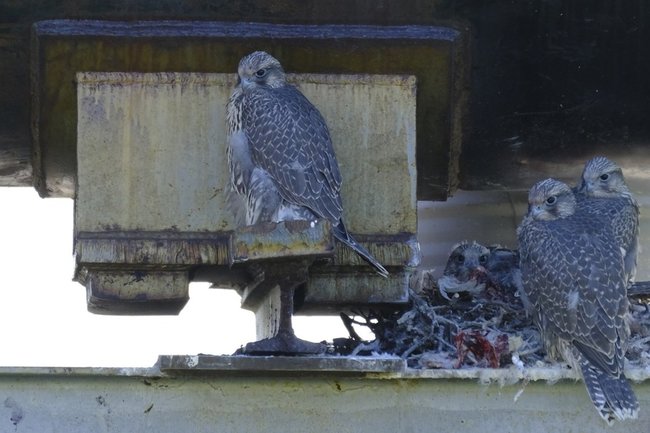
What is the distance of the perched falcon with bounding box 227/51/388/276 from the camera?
9.87 m

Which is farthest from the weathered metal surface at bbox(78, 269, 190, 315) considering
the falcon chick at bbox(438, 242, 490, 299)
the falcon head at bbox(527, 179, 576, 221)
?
the falcon head at bbox(527, 179, 576, 221)

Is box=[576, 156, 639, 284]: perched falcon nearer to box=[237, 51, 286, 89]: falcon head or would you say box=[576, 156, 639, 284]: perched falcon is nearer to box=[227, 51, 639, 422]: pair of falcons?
box=[227, 51, 639, 422]: pair of falcons

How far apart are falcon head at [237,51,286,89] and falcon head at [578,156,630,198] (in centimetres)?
202

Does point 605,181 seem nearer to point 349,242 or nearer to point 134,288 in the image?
point 349,242

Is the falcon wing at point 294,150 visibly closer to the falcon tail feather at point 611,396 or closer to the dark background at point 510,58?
the dark background at point 510,58

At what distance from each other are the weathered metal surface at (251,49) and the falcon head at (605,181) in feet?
2.90

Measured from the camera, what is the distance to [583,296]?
9789 mm

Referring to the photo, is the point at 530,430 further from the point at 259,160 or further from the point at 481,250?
the point at 481,250

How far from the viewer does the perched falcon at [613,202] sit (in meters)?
10.8

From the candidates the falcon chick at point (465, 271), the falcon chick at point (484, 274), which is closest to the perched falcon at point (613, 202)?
the falcon chick at point (484, 274)

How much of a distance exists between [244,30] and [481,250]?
2.15 m

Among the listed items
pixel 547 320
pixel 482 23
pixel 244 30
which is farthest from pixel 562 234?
pixel 244 30

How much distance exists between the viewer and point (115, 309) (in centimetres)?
1083

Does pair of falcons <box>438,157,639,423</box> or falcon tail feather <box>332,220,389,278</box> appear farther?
falcon tail feather <box>332,220,389,278</box>
